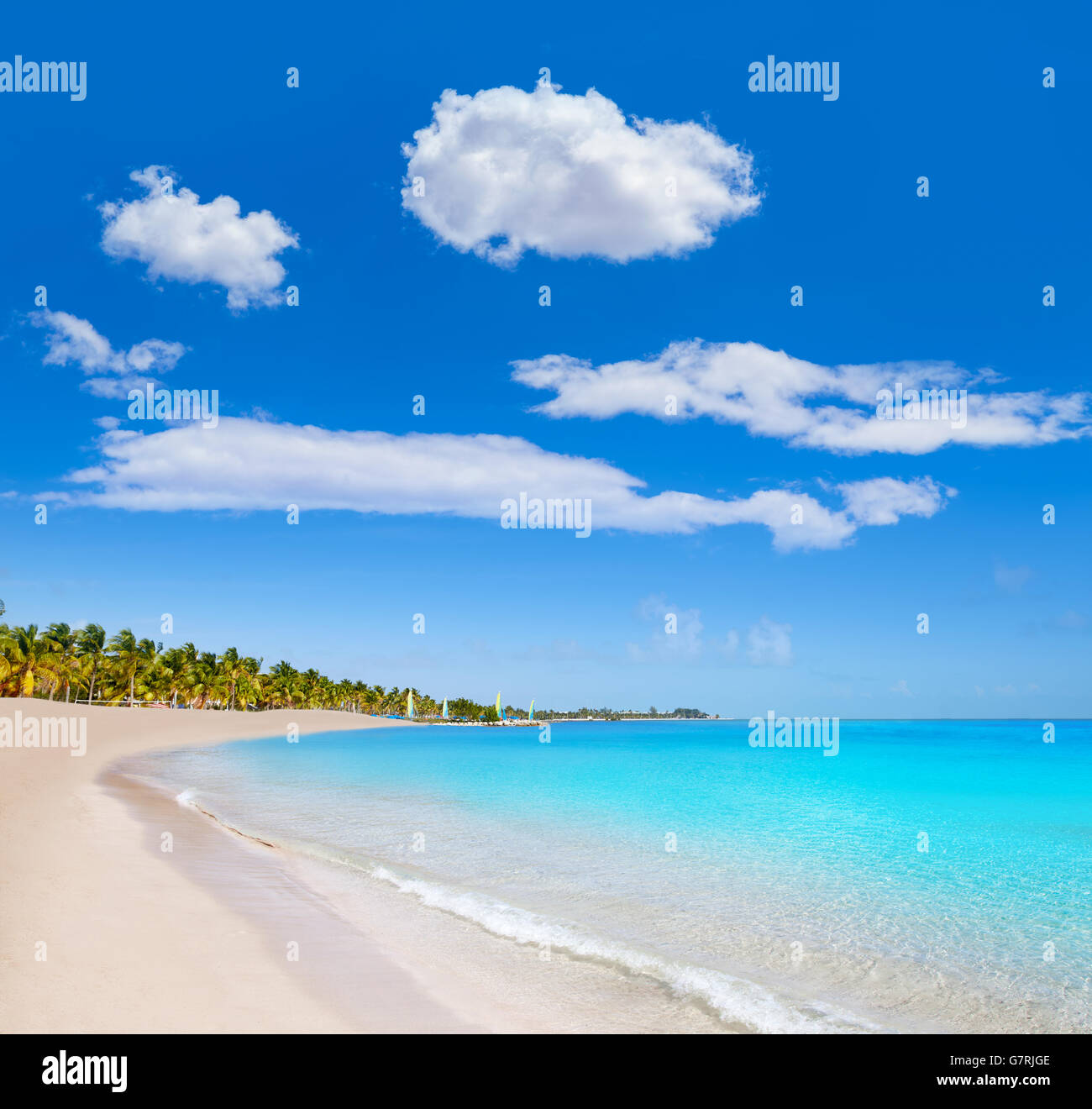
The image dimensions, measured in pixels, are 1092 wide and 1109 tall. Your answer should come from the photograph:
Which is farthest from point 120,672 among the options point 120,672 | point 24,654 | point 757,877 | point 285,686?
Answer: point 757,877

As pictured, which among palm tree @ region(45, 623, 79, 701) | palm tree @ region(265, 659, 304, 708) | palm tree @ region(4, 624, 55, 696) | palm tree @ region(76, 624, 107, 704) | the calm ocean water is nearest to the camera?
the calm ocean water

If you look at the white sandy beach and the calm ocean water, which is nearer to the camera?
the white sandy beach

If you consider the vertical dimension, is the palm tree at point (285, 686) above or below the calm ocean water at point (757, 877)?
below

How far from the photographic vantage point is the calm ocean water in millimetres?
9742

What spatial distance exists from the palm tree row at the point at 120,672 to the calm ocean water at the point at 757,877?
62.8m

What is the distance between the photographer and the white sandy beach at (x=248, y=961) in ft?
24.2

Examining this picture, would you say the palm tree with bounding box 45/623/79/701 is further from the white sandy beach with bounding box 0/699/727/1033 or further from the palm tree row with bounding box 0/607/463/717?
the white sandy beach with bounding box 0/699/727/1033

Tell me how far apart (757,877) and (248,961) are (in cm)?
1196

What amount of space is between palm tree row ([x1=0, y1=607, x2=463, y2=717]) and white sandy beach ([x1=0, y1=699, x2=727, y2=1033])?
8663 centimetres

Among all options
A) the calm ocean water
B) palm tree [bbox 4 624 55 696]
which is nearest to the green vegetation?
palm tree [bbox 4 624 55 696]

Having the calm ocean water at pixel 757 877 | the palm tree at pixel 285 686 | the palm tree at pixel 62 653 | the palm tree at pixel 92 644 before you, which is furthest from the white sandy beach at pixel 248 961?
the palm tree at pixel 285 686

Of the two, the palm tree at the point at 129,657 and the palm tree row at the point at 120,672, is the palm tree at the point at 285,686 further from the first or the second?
the palm tree at the point at 129,657
